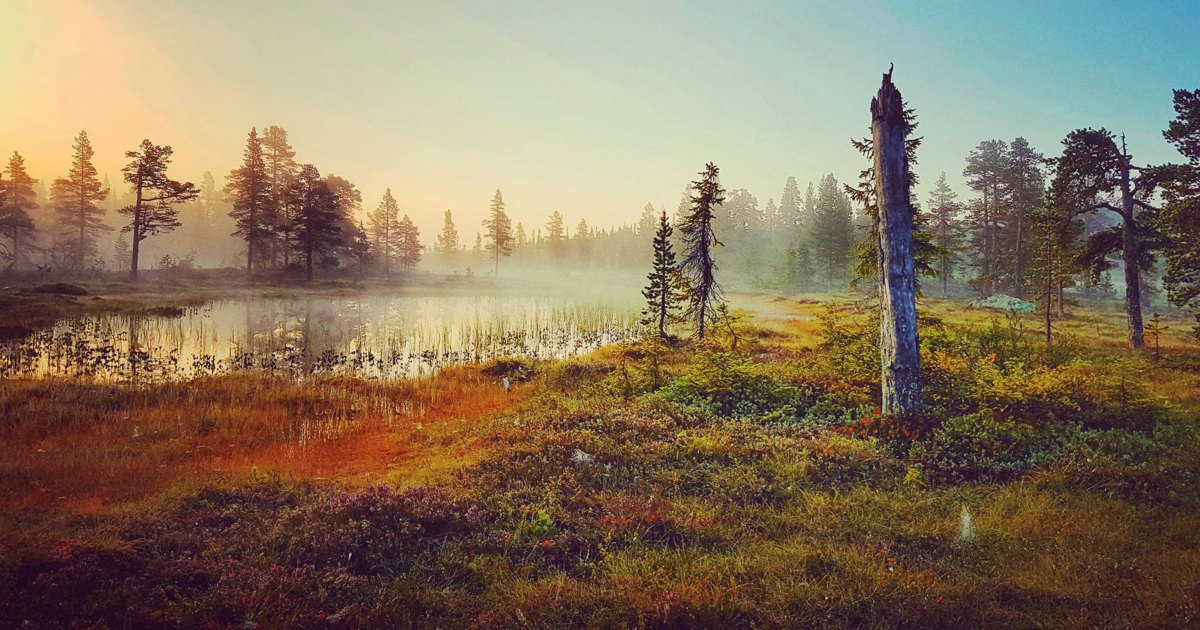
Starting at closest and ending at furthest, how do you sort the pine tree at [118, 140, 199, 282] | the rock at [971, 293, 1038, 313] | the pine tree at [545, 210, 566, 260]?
the rock at [971, 293, 1038, 313] < the pine tree at [118, 140, 199, 282] < the pine tree at [545, 210, 566, 260]

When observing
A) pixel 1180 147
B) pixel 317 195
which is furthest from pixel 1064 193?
pixel 317 195

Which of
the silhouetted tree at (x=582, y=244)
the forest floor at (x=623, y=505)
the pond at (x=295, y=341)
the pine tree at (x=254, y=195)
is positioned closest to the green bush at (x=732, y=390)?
the forest floor at (x=623, y=505)

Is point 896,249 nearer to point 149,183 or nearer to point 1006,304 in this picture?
point 1006,304

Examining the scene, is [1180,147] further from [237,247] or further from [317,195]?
[237,247]

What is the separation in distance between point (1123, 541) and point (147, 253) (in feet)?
462

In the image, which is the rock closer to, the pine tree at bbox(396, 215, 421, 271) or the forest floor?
the forest floor

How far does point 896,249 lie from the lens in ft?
36.6

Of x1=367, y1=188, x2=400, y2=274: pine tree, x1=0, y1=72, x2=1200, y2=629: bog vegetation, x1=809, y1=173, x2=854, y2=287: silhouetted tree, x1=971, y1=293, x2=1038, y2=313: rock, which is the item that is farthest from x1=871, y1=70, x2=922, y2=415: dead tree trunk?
x1=367, y1=188, x2=400, y2=274: pine tree

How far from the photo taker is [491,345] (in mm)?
24844

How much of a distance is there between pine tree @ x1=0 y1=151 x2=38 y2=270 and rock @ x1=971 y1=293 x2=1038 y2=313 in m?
103

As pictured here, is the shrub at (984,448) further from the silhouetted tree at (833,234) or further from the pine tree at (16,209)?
the pine tree at (16,209)

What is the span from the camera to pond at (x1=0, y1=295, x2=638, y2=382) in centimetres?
1753

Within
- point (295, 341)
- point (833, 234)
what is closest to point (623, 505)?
point (295, 341)

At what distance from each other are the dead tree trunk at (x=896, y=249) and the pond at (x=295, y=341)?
577 inches
